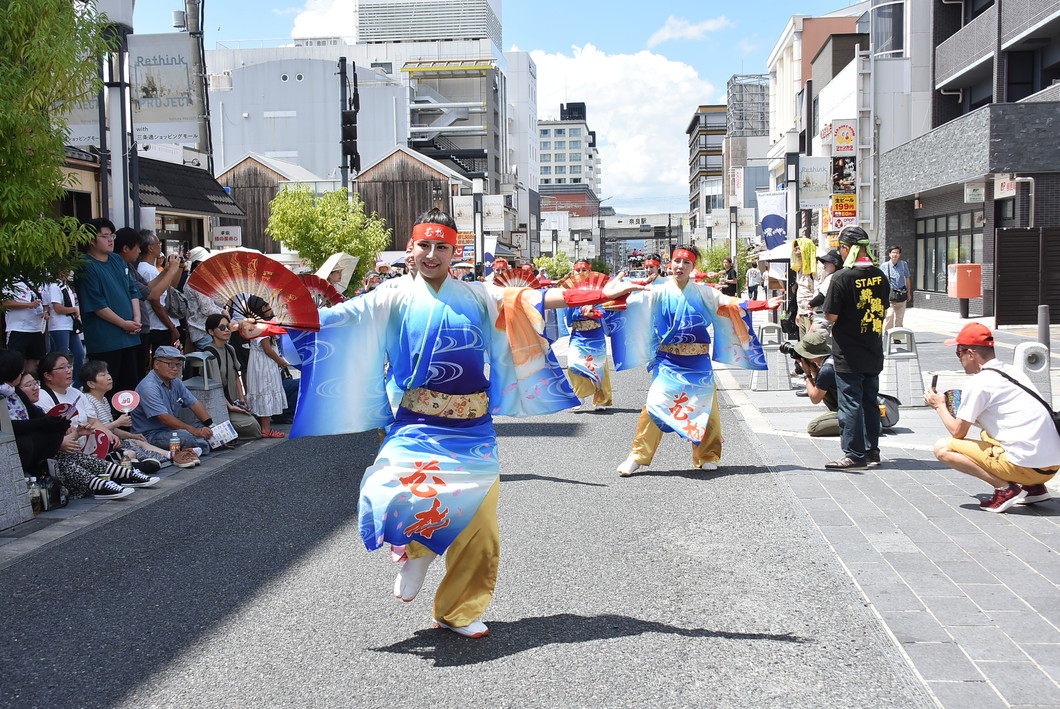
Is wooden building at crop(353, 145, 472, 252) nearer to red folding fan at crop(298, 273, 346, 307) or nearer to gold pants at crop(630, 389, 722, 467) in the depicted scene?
gold pants at crop(630, 389, 722, 467)

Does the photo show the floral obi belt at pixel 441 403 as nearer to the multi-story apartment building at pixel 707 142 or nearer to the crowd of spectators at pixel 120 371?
the crowd of spectators at pixel 120 371

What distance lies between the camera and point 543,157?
176 meters

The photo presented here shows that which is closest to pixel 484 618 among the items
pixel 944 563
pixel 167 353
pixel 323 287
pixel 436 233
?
pixel 436 233

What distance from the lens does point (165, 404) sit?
362 inches

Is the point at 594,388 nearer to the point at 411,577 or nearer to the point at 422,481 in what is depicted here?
the point at 411,577

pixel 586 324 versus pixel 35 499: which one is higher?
pixel 586 324

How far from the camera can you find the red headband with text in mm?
4668

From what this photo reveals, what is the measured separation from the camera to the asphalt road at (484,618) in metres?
3.96

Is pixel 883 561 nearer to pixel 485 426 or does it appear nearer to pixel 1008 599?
pixel 1008 599

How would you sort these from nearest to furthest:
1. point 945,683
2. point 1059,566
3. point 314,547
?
point 945,683, point 1059,566, point 314,547

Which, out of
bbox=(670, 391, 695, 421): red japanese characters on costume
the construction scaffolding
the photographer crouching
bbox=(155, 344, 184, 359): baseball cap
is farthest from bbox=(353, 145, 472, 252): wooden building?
the construction scaffolding

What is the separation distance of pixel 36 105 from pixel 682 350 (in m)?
5.19

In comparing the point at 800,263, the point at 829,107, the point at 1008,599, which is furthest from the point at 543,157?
the point at 1008,599

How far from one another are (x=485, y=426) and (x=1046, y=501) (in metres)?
4.24
